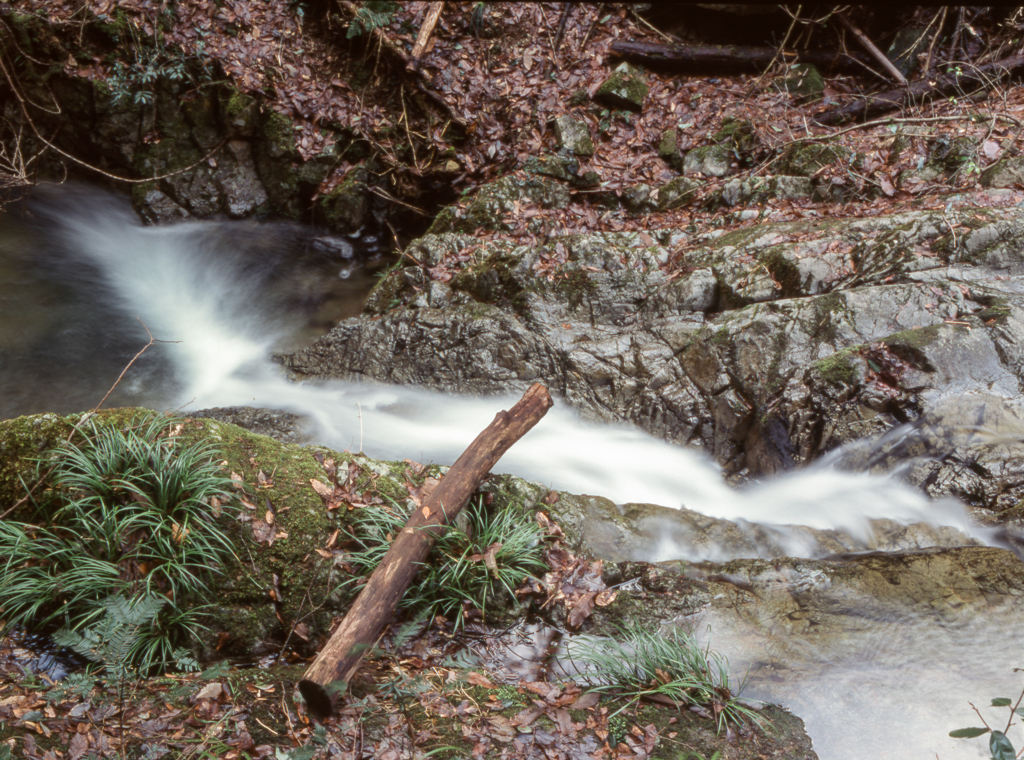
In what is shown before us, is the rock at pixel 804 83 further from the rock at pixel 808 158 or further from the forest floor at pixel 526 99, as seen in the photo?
the rock at pixel 808 158

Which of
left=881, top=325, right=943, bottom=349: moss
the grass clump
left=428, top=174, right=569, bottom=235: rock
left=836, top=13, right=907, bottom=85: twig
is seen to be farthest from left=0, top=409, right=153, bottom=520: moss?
left=836, top=13, right=907, bottom=85: twig

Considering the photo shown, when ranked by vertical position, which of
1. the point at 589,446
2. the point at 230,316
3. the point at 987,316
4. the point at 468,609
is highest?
the point at 987,316

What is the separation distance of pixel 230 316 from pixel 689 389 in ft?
21.8

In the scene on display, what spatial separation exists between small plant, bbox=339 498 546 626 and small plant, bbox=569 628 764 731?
701 mm

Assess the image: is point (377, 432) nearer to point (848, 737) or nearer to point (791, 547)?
point (791, 547)

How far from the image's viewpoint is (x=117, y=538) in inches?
152

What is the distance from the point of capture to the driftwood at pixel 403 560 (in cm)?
337

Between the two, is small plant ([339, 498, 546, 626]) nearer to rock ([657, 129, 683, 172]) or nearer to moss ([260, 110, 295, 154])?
rock ([657, 129, 683, 172])

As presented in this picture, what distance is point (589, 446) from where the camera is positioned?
6.50 metres

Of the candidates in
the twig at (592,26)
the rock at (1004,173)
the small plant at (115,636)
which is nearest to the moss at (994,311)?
the rock at (1004,173)

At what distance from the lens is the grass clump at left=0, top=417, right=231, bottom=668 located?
12.2 feet

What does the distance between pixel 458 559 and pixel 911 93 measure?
1006 cm

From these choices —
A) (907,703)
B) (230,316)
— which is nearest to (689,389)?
(907,703)

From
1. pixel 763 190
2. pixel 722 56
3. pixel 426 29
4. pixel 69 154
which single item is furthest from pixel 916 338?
pixel 69 154
